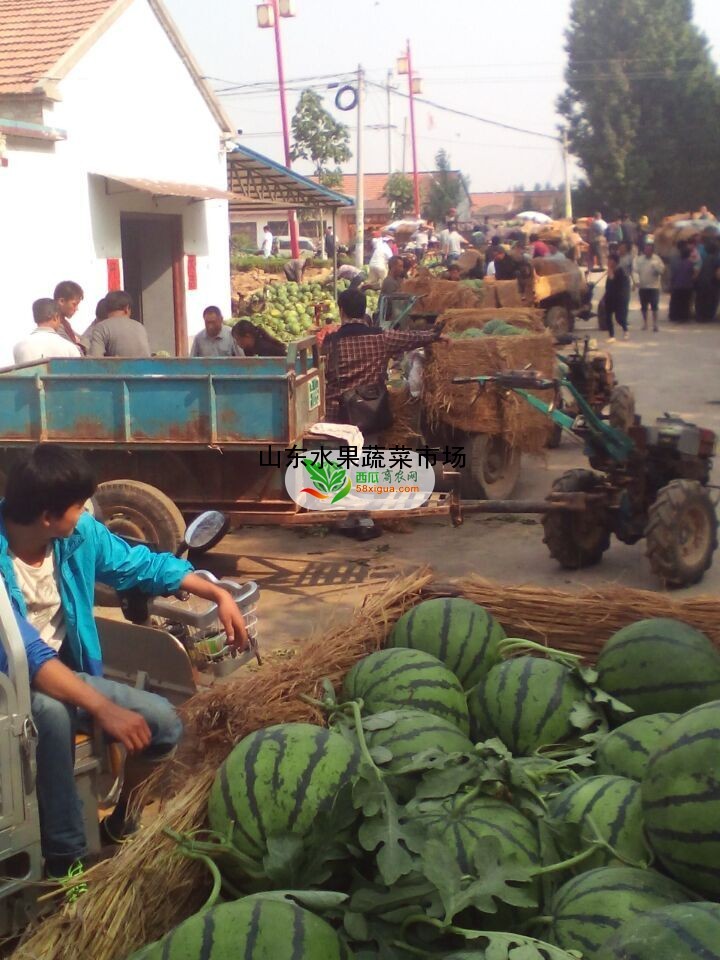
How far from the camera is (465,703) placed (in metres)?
2.97

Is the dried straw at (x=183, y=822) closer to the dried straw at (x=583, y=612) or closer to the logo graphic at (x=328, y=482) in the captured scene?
the dried straw at (x=583, y=612)

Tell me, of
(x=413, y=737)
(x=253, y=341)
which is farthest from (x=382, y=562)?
(x=413, y=737)

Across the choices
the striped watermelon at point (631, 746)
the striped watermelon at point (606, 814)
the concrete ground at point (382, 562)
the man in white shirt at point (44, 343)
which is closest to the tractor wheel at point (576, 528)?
the concrete ground at point (382, 562)

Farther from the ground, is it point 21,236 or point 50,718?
point 21,236

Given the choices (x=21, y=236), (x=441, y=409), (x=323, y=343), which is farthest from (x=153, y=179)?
(x=441, y=409)

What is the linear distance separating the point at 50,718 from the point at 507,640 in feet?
4.48

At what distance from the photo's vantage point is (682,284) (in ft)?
76.6

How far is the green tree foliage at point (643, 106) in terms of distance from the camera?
47781mm

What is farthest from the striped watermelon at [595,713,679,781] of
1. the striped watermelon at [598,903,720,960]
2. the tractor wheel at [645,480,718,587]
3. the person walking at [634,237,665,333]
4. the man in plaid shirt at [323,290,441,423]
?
the person walking at [634,237,665,333]

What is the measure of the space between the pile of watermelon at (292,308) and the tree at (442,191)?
121 feet

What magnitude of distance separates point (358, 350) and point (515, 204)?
237 ft

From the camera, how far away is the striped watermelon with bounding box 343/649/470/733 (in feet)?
9.32

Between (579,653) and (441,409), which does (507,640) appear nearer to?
(579,653)

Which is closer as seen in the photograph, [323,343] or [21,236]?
[323,343]
